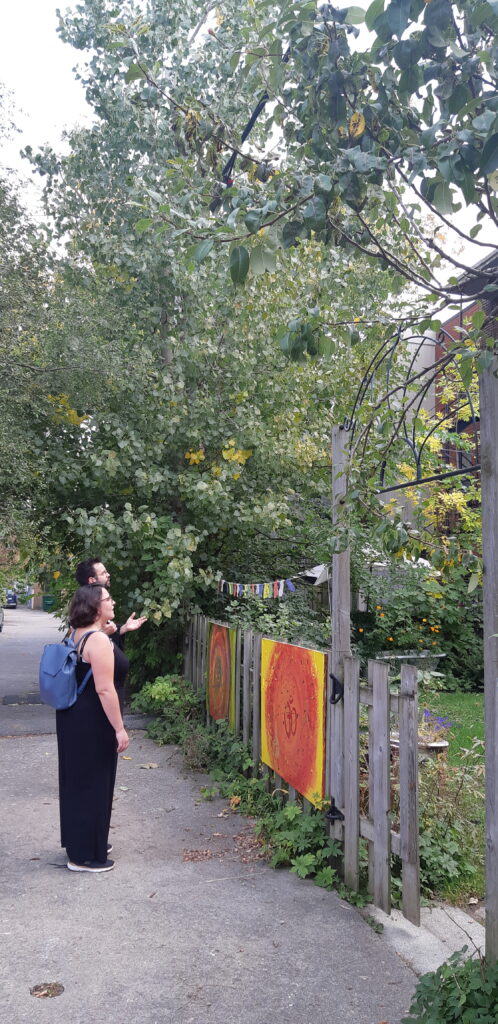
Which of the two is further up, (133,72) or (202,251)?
(133,72)

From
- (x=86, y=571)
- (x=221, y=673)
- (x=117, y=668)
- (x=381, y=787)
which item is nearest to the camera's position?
(x=381, y=787)

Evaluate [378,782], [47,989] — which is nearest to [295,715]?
[378,782]

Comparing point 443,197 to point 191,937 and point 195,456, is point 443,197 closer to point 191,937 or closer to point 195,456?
point 191,937

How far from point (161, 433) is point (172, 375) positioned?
2.18 feet

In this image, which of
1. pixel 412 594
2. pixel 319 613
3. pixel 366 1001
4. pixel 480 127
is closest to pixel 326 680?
pixel 366 1001

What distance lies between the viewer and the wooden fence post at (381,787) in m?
3.95

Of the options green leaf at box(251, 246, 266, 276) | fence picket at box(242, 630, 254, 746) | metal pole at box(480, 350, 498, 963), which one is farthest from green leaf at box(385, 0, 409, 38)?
fence picket at box(242, 630, 254, 746)

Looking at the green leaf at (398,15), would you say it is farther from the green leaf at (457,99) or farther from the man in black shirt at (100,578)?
the man in black shirt at (100,578)

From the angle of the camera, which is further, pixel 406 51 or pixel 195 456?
pixel 195 456

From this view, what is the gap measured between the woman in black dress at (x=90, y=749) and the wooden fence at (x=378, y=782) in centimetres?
125

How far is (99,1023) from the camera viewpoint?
3.02 meters

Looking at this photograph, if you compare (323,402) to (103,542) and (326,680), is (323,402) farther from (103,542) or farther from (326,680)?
(326,680)

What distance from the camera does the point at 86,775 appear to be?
15.1 ft

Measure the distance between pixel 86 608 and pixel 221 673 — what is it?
2.79 metres
